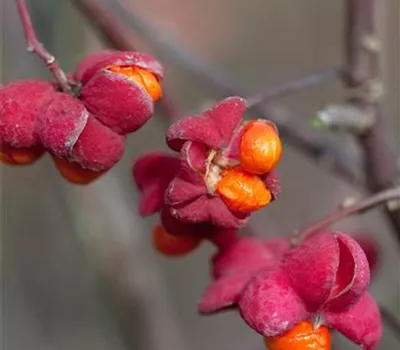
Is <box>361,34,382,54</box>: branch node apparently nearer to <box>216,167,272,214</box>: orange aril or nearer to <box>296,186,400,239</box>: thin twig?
<box>296,186,400,239</box>: thin twig

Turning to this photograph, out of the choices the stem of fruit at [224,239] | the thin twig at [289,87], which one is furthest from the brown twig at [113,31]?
the stem of fruit at [224,239]

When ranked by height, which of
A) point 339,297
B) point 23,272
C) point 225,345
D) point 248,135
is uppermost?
point 248,135

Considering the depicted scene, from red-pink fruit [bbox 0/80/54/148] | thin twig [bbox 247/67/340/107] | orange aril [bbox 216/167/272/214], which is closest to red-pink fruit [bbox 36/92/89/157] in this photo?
red-pink fruit [bbox 0/80/54/148]

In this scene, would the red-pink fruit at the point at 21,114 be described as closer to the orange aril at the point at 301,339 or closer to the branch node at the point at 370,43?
the orange aril at the point at 301,339

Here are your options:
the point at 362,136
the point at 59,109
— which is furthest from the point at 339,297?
the point at 362,136

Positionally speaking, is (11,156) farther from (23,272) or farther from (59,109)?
Answer: (23,272)

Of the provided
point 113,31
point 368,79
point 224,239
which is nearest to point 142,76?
point 224,239
